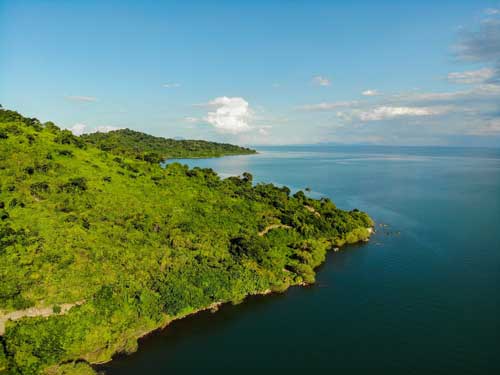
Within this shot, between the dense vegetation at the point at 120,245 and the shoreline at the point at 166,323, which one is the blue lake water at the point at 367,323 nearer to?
the shoreline at the point at 166,323

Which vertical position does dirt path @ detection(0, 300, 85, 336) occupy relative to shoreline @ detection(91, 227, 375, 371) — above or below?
above

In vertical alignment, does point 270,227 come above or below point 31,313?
above

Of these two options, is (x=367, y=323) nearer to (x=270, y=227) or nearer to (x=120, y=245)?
(x=270, y=227)

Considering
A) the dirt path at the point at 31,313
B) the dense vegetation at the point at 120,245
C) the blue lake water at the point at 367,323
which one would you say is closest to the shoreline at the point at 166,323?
the dense vegetation at the point at 120,245

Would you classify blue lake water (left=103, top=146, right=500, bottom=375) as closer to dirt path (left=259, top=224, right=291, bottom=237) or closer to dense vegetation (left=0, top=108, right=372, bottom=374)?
dense vegetation (left=0, top=108, right=372, bottom=374)

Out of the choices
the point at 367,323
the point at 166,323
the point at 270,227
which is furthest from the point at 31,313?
the point at 270,227

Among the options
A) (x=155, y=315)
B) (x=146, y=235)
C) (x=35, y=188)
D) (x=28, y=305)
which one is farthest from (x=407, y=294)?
(x=35, y=188)

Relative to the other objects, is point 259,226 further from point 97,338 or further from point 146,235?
point 97,338

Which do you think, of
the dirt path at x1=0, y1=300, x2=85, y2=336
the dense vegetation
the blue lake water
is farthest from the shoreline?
the dirt path at x1=0, y1=300, x2=85, y2=336
